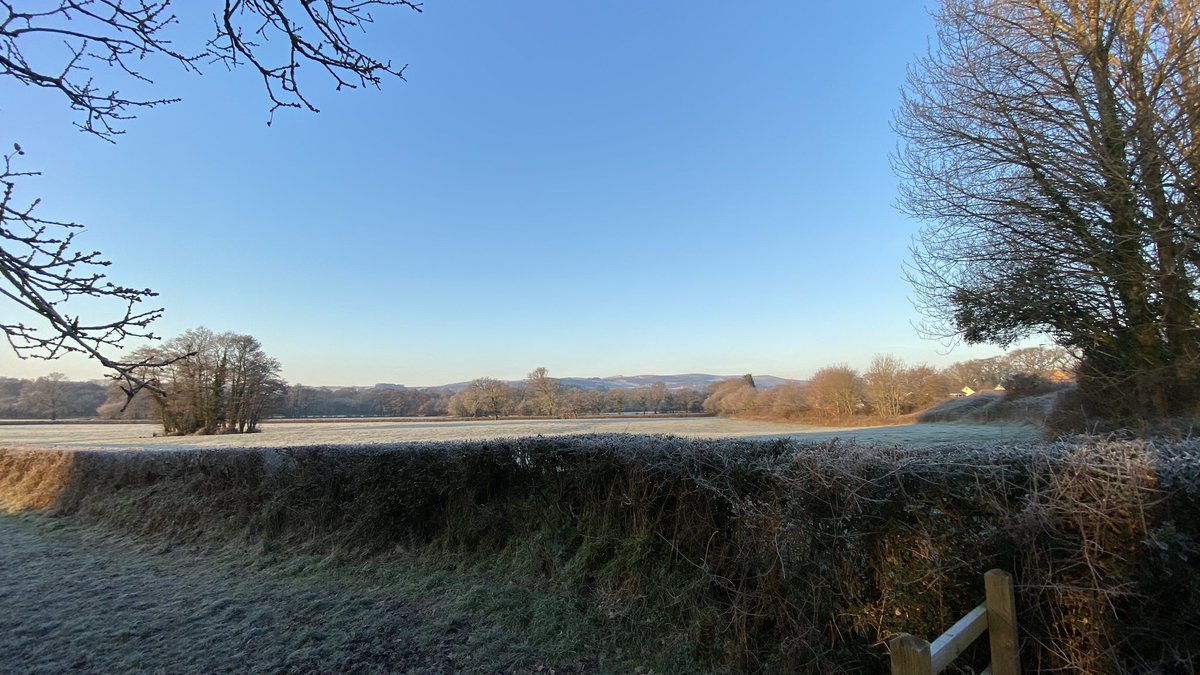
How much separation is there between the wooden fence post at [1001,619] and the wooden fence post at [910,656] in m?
0.96

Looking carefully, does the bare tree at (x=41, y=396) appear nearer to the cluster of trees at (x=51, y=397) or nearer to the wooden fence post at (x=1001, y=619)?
the cluster of trees at (x=51, y=397)

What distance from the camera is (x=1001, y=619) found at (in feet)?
7.43

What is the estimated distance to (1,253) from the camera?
8.45 feet

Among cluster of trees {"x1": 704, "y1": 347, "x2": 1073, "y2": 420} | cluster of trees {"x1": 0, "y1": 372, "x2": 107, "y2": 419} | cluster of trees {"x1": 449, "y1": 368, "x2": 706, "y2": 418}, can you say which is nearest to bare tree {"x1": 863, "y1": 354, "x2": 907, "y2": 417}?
cluster of trees {"x1": 704, "y1": 347, "x2": 1073, "y2": 420}

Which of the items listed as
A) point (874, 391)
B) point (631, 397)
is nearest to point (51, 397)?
point (631, 397)

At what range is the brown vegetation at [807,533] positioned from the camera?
239 centimetres

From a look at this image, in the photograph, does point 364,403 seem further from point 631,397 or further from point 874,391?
point 874,391


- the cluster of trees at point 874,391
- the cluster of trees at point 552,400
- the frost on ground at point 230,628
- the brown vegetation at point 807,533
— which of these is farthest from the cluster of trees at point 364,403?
the brown vegetation at point 807,533

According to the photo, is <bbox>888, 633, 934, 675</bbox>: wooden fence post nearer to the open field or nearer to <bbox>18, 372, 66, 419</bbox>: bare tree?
the open field

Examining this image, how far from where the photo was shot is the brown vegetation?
7.86ft

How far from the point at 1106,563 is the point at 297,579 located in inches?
285

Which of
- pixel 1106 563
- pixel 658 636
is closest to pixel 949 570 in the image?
pixel 1106 563

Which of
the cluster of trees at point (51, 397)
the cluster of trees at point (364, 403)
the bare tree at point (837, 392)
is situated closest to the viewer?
the cluster of trees at point (51, 397)

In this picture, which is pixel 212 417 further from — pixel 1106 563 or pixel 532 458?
pixel 1106 563
